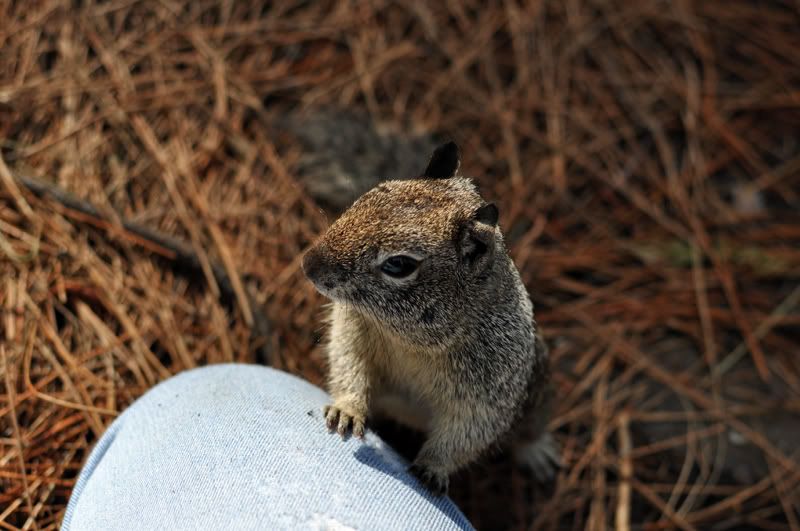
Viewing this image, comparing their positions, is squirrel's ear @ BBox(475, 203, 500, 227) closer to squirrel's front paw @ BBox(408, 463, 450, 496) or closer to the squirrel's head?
the squirrel's head

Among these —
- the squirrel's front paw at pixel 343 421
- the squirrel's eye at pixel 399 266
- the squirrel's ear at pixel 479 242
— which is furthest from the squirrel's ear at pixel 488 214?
the squirrel's front paw at pixel 343 421

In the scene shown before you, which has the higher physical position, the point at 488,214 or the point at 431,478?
the point at 488,214

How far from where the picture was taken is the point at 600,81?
443cm

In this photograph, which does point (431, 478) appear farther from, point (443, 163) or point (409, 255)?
point (443, 163)

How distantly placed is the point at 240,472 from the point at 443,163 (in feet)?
3.91

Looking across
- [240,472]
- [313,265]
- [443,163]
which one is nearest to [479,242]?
[443,163]

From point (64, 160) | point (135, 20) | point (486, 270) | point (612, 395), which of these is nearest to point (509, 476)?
point (612, 395)

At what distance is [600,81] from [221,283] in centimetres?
263

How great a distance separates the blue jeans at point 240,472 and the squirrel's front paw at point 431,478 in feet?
0.16

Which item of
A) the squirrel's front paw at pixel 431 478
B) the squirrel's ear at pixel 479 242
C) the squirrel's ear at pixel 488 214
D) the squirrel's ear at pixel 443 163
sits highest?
the squirrel's ear at pixel 443 163

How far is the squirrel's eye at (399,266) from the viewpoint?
2.22 m

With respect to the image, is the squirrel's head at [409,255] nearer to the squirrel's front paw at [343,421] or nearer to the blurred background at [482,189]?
the squirrel's front paw at [343,421]

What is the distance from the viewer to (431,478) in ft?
8.11

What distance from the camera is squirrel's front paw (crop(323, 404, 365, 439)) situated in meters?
2.34
